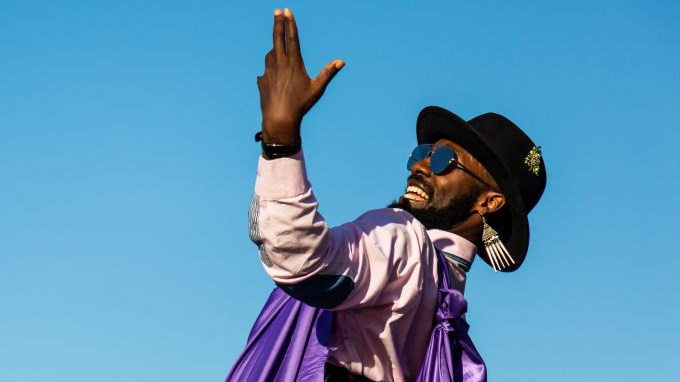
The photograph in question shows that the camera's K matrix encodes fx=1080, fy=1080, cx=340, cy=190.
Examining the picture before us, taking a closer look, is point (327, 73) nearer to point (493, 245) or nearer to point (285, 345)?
point (285, 345)

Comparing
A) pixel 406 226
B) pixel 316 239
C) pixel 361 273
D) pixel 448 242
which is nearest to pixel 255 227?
pixel 316 239

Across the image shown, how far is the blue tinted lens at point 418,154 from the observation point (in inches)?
241

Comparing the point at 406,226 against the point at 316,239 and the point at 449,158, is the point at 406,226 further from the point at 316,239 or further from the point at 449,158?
the point at 449,158

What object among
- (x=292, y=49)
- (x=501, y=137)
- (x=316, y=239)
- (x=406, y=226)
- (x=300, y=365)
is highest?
(x=501, y=137)

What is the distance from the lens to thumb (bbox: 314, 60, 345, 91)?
169 inches

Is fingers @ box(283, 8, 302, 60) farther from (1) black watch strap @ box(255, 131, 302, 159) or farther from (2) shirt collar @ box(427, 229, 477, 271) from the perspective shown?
(2) shirt collar @ box(427, 229, 477, 271)

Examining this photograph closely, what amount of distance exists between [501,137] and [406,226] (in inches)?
65.3

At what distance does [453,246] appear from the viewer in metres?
5.81

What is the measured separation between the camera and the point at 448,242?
→ 5.80m

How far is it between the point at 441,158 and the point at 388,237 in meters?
1.40

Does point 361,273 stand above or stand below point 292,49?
below

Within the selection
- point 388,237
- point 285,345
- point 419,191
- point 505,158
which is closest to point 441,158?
point 419,191

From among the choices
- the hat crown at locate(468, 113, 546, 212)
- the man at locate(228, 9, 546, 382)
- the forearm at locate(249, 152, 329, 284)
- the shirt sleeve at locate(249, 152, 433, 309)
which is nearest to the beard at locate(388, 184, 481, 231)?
the man at locate(228, 9, 546, 382)

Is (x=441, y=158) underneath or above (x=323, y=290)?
above
